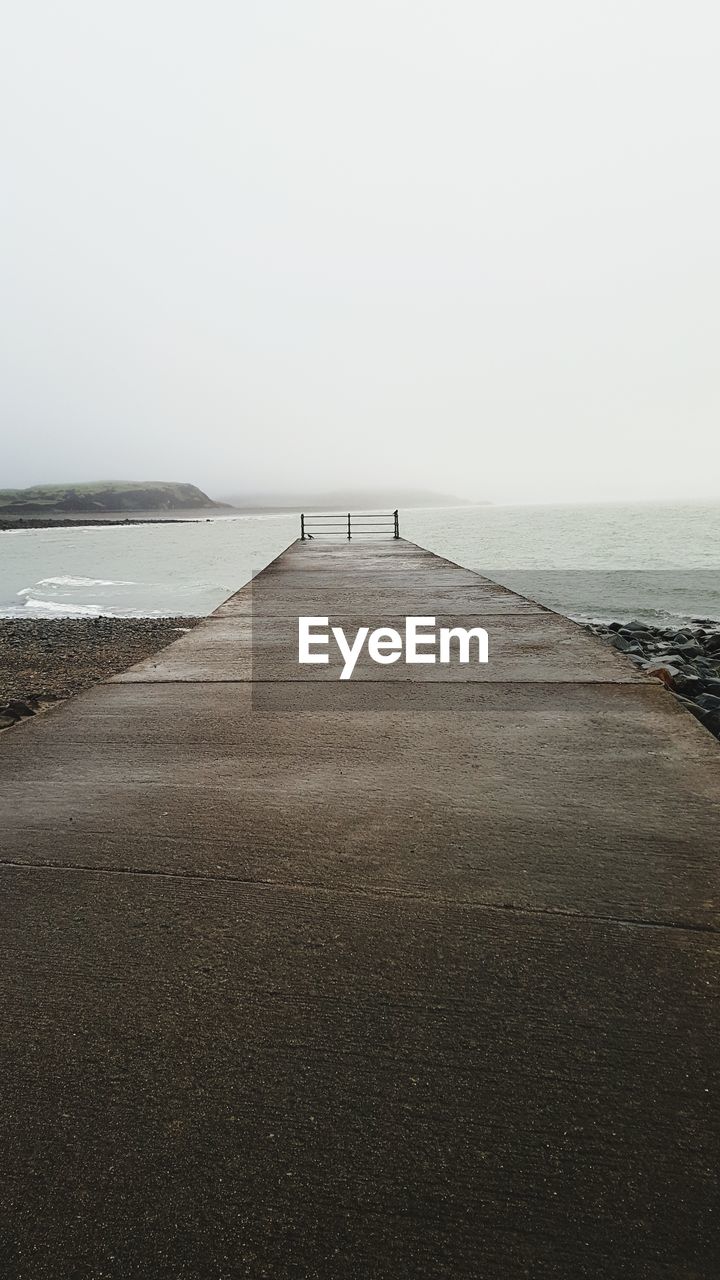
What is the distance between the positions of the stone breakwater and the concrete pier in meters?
2.69

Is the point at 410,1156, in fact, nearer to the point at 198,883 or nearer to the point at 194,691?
the point at 198,883

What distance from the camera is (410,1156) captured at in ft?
3.85

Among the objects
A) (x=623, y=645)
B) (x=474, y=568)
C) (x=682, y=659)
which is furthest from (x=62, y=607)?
(x=682, y=659)

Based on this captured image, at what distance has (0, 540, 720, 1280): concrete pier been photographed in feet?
3.53

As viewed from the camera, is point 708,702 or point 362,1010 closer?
point 362,1010

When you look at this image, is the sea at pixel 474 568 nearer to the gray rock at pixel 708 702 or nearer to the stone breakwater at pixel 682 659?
the stone breakwater at pixel 682 659

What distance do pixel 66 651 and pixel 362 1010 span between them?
1286cm

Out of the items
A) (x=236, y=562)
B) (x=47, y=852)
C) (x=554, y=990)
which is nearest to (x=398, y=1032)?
(x=554, y=990)

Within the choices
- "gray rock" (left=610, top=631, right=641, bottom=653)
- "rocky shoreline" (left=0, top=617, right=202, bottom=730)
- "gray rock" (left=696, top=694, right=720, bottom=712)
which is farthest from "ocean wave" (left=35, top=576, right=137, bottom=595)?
"gray rock" (left=696, top=694, right=720, bottom=712)

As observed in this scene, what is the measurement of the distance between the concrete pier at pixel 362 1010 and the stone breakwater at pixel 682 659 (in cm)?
269

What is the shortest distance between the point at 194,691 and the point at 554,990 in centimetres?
298

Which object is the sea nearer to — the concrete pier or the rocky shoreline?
the rocky shoreline

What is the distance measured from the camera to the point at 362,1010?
150 cm

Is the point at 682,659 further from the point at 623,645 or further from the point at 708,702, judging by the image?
the point at 708,702
